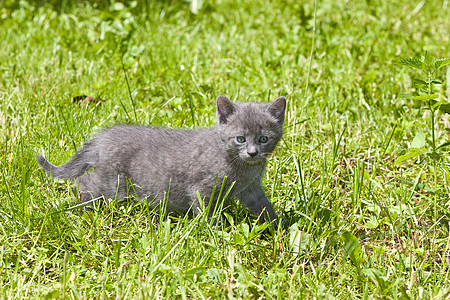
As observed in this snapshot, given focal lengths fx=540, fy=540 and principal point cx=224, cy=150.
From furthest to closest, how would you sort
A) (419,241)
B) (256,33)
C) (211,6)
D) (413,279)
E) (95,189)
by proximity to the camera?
(211,6), (256,33), (95,189), (419,241), (413,279)

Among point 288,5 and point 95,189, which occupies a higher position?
point 288,5

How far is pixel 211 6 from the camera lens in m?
Result: 7.33

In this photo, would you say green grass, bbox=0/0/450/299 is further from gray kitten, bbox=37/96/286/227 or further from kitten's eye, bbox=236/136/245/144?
kitten's eye, bbox=236/136/245/144

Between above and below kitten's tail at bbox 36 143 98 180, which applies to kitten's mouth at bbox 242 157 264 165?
above

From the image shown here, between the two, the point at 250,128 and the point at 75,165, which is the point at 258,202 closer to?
the point at 250,128

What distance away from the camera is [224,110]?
3572 millimetres

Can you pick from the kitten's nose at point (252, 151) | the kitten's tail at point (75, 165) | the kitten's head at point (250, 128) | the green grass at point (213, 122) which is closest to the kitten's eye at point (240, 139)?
the kitten's head at point (250, 128)

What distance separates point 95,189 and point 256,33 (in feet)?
11.4

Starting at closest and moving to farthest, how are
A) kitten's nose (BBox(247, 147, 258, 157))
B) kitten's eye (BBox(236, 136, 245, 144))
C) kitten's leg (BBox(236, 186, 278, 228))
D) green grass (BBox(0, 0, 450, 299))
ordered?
green grass (BBox(0, 0, 450, 299)) → kitten's nose (BBox(247, 147, 258, 157)) → kitten's eye (BBox(236, 136, 245, 144)) → kitten's leg (BBox(236, 186, 278, 228))

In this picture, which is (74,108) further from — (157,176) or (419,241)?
(419,241)

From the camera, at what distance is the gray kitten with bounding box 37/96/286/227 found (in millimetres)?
3488

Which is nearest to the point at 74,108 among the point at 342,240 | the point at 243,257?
the point at 243,257

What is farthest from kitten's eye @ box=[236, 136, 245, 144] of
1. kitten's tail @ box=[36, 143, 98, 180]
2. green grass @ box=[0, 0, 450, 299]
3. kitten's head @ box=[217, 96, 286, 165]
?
kitten's tail @ box=[36, 143, 98, 180]

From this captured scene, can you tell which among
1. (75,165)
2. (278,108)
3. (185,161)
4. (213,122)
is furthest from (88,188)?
(278,108)
